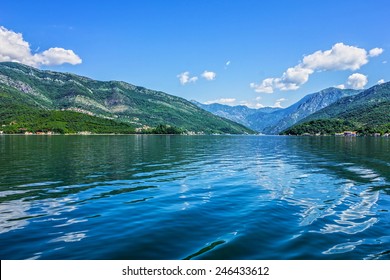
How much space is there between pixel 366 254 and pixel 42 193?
82.5 ft

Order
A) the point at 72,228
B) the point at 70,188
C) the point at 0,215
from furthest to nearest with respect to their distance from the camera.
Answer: the point at 70,188, the point at 0,215, the point at 72,228

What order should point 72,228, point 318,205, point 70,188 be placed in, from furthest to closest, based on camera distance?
point 70,188 → point 318,205 → point 72,228

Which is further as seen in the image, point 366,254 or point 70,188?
point 70,188

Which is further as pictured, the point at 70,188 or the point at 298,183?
the point at 298,183

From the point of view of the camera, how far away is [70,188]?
2948 centimetres

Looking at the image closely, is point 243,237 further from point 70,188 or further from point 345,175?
point 345,175

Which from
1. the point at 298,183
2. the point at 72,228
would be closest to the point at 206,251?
the point at 72,228

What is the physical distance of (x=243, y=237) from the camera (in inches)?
617
